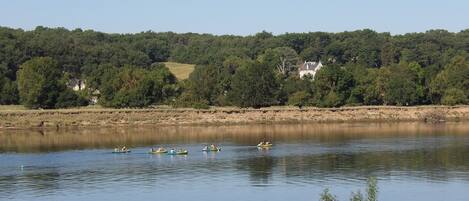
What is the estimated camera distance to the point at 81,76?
555ft

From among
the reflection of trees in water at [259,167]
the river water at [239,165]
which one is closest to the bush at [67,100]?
the river water at [239,165]

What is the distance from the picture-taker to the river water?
5191 centimetres

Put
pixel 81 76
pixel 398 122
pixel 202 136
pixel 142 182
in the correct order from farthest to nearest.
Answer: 1. pixel 81 76
2. pixel 398 122
3. pixel 202 136
4. pixel 142 182

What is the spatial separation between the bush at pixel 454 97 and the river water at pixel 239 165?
26670 mm

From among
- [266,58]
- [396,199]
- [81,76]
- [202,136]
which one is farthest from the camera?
[266,58]

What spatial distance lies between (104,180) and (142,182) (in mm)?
2913

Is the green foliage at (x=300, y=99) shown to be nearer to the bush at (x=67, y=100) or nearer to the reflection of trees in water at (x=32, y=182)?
the bush at (x=67, y=100)

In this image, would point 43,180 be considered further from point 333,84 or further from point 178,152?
point 333,84

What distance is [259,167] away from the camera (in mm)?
64750

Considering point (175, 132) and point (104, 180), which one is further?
point (175, 132)

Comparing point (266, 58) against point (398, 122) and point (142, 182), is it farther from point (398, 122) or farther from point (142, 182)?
point (142, 182)

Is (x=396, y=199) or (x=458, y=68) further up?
(x=458, y=68)

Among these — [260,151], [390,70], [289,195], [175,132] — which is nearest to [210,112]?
[175,132]

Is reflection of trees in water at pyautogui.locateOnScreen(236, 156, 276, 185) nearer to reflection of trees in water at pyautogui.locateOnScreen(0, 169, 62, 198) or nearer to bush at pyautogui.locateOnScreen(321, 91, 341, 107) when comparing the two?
reflection of trees in water at pyautogui.locateOnScreen(0, 169, 62, 198)
